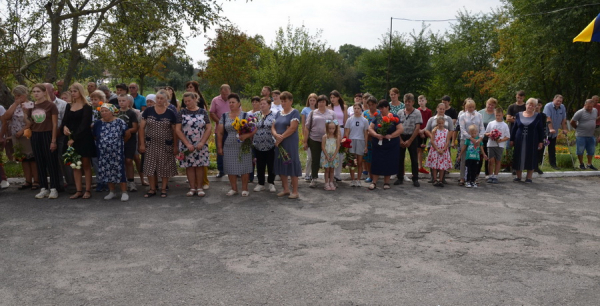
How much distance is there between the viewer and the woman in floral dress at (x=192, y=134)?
7809 mm

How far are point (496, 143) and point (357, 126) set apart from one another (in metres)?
3.37

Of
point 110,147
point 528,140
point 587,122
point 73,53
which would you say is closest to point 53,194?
point 110,147

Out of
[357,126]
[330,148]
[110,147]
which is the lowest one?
[330,148]

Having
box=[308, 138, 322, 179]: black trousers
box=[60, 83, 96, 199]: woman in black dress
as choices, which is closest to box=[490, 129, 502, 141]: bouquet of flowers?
box=[308, 138, 322, 179]: black trousers

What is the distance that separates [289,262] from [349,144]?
4.47 m

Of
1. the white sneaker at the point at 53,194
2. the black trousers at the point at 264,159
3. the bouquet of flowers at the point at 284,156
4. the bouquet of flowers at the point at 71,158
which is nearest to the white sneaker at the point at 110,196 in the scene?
the bouquet of flowers at the point at 71,158

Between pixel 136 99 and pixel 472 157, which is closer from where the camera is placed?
pixel 472 157

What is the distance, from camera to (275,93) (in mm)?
9562

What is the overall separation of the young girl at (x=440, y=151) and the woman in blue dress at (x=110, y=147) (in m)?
6.27

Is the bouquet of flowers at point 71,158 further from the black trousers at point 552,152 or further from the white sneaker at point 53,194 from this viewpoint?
the black trousers at point 552,152

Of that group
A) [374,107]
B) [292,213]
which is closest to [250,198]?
[292,213]

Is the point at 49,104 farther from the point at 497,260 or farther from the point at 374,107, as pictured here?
the point at 497,260

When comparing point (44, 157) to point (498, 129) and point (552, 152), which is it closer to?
point (498, 129)

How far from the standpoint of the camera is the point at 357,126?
9.16 meters
